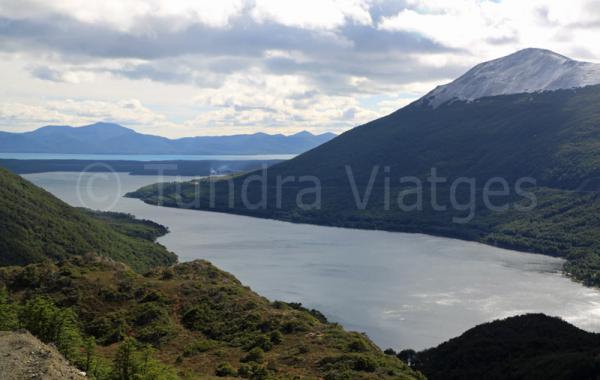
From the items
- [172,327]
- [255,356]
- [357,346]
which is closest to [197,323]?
[172,327]

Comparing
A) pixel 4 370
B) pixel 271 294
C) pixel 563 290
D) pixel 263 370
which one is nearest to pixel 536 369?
pixel 263 370

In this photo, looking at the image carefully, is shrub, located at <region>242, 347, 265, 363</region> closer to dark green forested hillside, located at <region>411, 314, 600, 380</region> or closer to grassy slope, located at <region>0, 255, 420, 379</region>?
grassy slope, located at <region>0, 255, 420, 379</region>

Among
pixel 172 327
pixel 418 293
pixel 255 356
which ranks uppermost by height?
pixel 172 327

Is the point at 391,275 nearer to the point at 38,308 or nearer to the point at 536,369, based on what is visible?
the point at 536,369

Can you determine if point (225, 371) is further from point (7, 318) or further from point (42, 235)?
point (42, 235)

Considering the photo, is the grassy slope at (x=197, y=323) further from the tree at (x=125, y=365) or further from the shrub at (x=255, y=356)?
the tree at (x=125, y=365)

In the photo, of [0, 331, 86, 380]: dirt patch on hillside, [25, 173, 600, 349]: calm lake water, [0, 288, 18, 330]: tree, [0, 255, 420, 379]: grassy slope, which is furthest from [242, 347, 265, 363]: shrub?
[25, 173, 600, 349]: calm lake water
